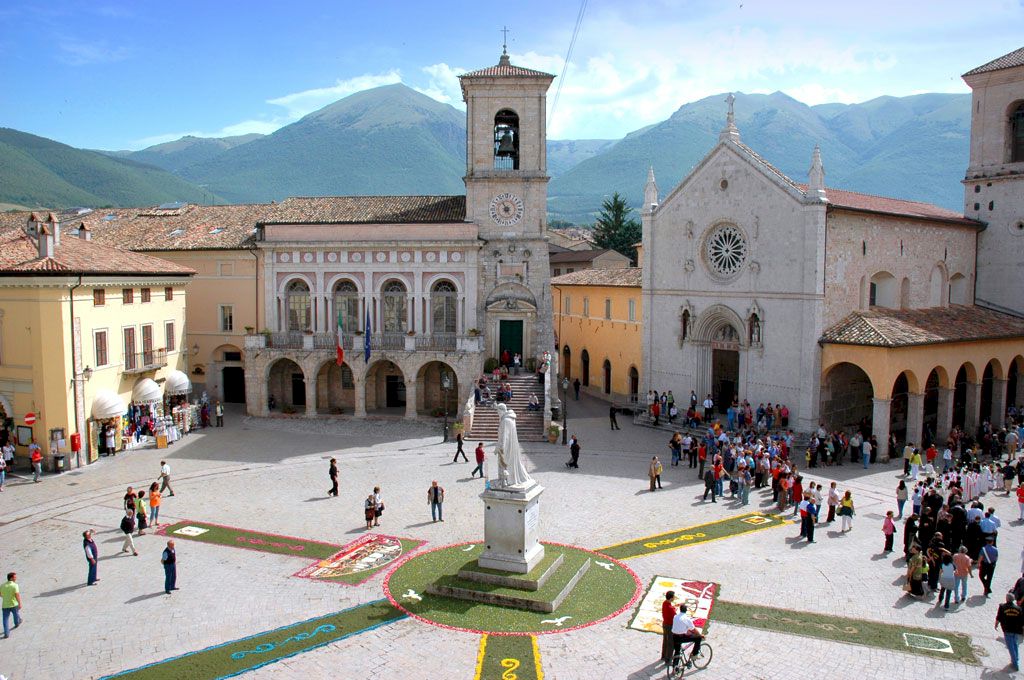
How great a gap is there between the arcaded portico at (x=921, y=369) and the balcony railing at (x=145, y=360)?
2811 cm

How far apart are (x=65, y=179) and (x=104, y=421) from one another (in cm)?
16374

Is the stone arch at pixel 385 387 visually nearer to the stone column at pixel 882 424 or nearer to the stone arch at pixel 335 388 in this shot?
the stone arch at pixel 335 388

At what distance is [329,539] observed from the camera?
2070 centimetres

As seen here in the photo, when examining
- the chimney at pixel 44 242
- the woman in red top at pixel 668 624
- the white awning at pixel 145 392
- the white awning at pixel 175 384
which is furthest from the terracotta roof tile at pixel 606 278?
the woman in red top at pixel 668 624

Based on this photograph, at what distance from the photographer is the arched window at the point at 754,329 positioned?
111 ft

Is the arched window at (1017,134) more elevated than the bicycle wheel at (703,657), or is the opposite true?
the arched window at (1017,134)

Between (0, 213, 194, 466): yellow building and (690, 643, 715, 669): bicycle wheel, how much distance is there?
80.4ft

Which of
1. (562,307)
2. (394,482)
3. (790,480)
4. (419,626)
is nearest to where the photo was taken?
(419,626)

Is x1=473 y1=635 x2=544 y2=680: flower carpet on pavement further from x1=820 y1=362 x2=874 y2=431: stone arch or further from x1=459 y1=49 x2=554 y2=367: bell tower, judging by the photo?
x1=459 y1=49 x2=554 y2=367: bell tower

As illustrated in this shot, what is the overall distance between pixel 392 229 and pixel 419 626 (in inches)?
1016

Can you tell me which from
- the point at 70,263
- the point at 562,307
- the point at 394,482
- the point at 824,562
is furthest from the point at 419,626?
the point at 562,307

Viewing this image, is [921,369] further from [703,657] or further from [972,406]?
[703,657]

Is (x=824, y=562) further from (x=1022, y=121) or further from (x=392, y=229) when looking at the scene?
(x=1022, y=121)

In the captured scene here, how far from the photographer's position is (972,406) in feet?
112
